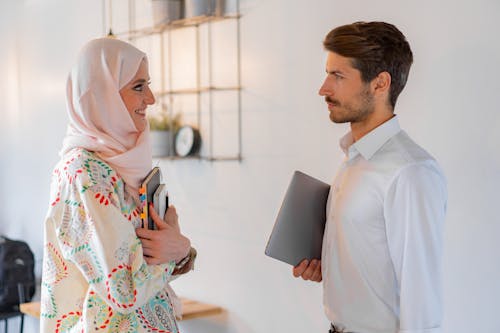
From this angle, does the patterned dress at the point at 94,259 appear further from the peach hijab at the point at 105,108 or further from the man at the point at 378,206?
the man at the point at 378,206

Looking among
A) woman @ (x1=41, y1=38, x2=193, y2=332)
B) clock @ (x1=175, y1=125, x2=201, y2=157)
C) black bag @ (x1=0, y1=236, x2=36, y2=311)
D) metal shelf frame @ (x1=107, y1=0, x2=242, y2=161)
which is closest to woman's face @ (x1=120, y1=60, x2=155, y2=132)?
woman @ (x1=41, y1=38, x2=193, y2=332)

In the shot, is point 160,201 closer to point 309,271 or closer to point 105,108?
point 105,108

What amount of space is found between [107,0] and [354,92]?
257 cm

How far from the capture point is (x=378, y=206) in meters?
1.68

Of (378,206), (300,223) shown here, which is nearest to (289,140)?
(300,223)

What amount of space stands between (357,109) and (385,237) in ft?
1.11

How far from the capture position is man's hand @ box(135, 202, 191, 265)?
5.24 ft

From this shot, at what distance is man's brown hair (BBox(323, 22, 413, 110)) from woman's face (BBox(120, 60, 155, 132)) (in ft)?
1.71

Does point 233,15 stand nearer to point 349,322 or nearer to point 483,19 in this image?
point 483,19

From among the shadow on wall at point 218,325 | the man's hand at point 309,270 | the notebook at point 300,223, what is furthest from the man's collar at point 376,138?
the shadow on wall at point 218,325

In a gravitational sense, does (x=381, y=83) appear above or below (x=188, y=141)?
above

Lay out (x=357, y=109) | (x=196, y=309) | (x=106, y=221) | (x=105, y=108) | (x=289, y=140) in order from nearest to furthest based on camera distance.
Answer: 1. (x=106, y=221)
2. (x=105, y=108)
3. (x=357, y=109)
4. (x=289, y=140)
5. (x=196, y=309)

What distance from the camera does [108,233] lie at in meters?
1.52

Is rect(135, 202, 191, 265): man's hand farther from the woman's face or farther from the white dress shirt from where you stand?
the white dress shirt
